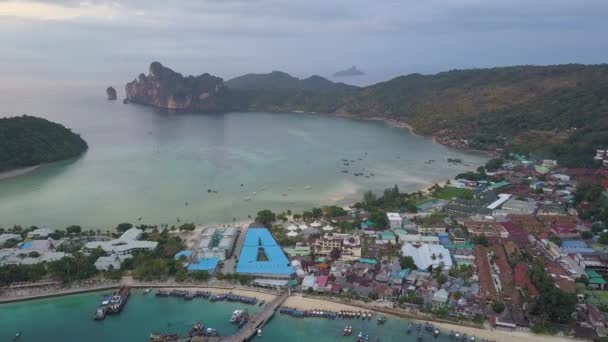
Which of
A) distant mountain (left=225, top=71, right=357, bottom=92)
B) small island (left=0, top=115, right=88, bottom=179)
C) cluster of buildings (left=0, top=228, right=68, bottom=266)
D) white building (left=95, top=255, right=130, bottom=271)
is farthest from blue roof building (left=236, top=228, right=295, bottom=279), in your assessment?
distant mountain (left=225, top=71, right=357, bottom=92)

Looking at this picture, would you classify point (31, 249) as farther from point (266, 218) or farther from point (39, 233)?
point (266, 218)

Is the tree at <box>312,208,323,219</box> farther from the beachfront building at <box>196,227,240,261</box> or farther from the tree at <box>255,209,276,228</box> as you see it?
the beachfront building at <box>196,227,240,261</box>

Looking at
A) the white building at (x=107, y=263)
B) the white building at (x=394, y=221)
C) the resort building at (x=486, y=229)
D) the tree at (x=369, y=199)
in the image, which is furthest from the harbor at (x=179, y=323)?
the tree at (x=369, y=199)

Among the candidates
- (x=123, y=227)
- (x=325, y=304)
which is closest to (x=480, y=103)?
(x=123, y=227)

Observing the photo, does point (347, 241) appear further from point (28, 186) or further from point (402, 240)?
point (28, 186)

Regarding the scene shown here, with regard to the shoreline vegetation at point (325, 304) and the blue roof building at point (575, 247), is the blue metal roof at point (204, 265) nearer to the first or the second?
the shoreline vegetation at point (325, 304)

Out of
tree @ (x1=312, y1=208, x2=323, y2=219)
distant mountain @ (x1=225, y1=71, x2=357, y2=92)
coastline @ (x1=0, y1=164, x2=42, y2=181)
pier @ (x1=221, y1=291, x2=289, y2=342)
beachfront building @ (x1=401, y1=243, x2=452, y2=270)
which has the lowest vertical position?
pier @ (x1=221, y1=291, x2=289, y2=342)
